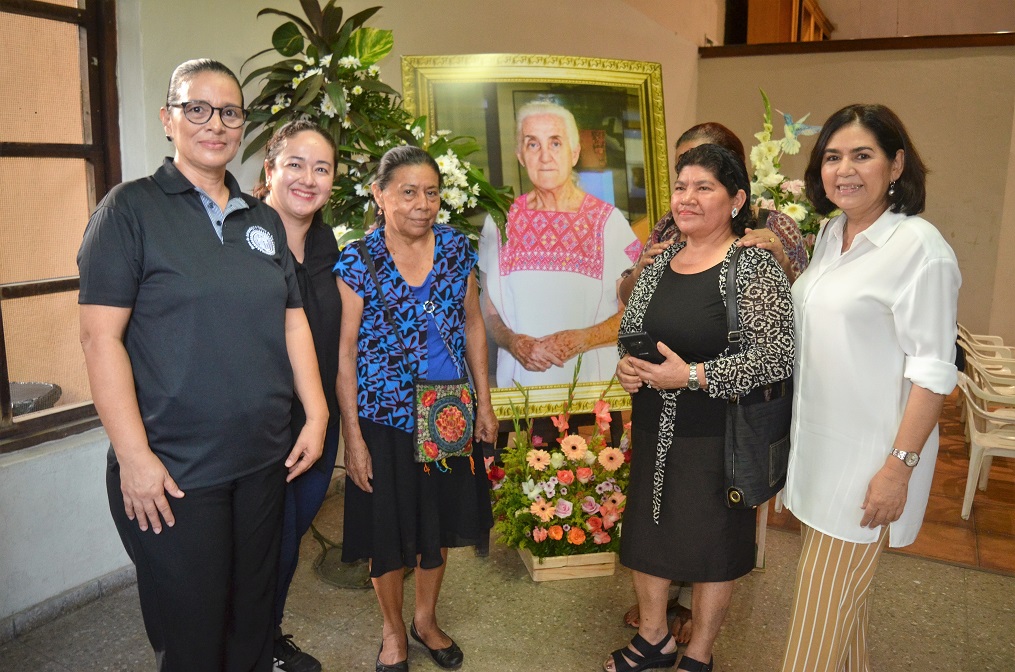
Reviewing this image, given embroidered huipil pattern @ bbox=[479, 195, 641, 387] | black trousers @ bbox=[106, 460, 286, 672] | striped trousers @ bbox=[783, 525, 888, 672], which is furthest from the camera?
embroidered huipil pattern @ bbox=[479, 195, 641, 387]

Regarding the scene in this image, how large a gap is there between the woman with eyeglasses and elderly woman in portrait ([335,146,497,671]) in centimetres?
38

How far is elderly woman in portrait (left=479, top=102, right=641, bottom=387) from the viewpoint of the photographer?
3.11 m

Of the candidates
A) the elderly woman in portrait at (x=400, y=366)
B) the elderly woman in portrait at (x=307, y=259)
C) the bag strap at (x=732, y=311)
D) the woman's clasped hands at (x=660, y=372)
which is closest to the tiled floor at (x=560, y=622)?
the elderly woman in portrait at (x=400, y=366)

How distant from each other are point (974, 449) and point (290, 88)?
3.57 meters

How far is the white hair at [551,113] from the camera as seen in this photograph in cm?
318

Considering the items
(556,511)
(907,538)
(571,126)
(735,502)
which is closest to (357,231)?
(571,126)

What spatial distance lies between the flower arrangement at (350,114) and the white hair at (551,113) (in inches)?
11.5

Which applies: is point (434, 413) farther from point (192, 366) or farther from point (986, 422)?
point (986, 422)

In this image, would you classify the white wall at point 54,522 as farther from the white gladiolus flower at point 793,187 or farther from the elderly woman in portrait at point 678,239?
the white gladiolus flower at point 793,187

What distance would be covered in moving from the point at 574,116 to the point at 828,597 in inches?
81.4

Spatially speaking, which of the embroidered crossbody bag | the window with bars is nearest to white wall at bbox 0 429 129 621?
the window with bars

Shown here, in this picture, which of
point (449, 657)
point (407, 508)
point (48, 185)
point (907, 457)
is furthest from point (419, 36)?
point (907, 457)

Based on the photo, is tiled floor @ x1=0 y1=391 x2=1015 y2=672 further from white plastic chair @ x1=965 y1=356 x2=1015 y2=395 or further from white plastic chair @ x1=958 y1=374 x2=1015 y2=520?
white plastic chair @ x1=965 y1=356 x2=1015 y2=395

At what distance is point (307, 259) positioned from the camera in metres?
2.18
